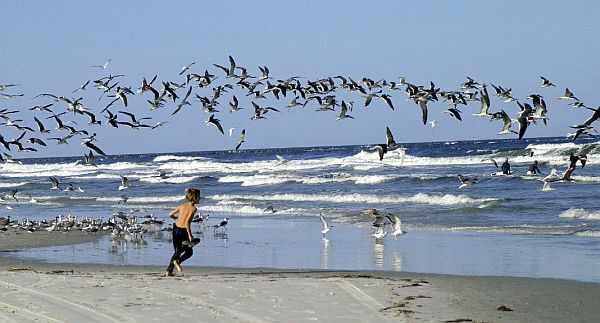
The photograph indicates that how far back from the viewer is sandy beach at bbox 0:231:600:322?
33.4 feet

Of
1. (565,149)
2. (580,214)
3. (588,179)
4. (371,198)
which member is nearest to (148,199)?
(371,198)

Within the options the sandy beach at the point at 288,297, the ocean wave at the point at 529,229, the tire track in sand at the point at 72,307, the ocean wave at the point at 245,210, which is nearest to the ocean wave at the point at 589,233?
the ocean wave at the point at 529,229

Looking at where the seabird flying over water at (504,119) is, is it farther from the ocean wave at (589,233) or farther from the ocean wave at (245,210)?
the ocean wave at (245,210)

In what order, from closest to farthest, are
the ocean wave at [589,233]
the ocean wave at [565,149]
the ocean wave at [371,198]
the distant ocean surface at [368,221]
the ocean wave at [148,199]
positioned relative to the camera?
the distant ocean surface at [368,221]
the ocean wave at [589,233]
the ocean wave at [371,198]
the ocean wave at [148,199]
the ocean wave at [565,149]

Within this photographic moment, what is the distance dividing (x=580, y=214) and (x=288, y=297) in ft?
49.1

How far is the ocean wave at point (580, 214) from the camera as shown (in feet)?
78.7

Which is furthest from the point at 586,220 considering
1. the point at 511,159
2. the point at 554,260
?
the point at 511,159

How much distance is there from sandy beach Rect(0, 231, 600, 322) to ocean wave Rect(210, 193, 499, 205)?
54.0 feet

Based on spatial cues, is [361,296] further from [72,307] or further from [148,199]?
[148,199]

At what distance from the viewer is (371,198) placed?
35.1 metres

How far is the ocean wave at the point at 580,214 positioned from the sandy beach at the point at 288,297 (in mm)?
10773

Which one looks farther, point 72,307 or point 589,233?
point 589,233

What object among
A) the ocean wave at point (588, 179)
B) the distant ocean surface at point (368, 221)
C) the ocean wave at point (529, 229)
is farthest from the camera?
the ocean wave at point (588, 179)

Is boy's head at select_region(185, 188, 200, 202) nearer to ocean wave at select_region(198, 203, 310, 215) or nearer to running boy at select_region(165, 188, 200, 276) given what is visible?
running boy at select_region(165, 188, 200, 276)
